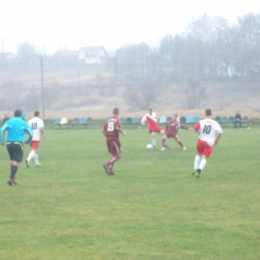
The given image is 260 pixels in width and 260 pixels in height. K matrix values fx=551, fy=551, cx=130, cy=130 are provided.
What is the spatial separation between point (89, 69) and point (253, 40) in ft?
140

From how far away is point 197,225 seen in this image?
8.13 metres

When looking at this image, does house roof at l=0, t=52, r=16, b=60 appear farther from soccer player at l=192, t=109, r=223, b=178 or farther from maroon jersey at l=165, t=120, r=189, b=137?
Result: soccer player at l=192, t=109, r=223, b=178

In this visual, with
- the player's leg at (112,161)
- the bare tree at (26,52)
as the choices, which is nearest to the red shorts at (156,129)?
the player's leg at (112,161)

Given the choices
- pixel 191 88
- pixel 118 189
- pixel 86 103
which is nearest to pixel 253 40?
pixel 191 88

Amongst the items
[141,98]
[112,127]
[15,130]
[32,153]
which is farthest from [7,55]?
[15,130]

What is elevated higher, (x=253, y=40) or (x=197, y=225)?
(x=253, y=40)

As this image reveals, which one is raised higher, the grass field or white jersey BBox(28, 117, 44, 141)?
white jersey BBox(28, 117, 44, 141)

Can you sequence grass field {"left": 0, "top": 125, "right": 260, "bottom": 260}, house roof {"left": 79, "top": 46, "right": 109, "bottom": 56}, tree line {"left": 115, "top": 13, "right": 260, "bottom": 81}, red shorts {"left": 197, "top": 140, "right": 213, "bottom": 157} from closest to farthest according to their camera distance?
grass field {"left": 0, "top": 125, "right": 260, "bottom": 260} < red shorts {"left": 197, "top": 140, "right": 213, "bottom": 157} < tree line {"left": 115, "top": 13, "right": 260, "bottom": 81} < house roof {"left": 79, "top": 46, "right": 109, "bottom": 56}

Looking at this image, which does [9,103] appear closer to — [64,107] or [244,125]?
[64,107]

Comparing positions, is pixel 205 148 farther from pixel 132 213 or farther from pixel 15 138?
pixel 132 213

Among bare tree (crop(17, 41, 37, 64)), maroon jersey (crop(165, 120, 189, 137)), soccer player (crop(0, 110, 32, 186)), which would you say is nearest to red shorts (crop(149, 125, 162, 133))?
maroon jersey (crop(165, 120, 189, 137))

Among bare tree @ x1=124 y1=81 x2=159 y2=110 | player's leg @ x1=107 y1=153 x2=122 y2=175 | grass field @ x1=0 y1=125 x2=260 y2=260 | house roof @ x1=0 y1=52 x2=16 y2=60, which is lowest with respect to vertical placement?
grass field @ x1=0 y1=125 x2=260 y2=260

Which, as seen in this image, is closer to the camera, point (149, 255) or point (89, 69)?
point (149, 255)

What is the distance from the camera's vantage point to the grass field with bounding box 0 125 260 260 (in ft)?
22.4
